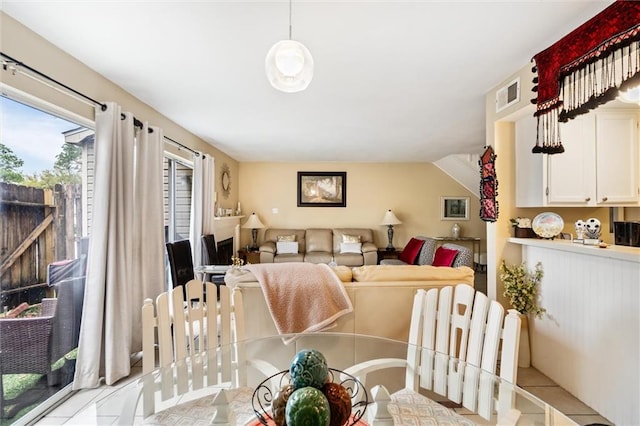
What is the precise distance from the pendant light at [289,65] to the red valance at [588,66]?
61.9 inches

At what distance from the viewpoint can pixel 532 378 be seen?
7.84 feet

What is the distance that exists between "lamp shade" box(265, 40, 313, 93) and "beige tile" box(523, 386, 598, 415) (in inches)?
98.5

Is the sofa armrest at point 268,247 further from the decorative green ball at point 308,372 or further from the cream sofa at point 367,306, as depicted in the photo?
the decorative green ball at point 308,372

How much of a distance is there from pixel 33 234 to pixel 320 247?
470 centimetres

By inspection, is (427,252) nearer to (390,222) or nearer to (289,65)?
(390,222)

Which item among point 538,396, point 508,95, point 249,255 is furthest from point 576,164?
point 249,255

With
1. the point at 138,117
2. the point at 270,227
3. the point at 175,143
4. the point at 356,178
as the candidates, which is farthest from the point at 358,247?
the point at 138,117

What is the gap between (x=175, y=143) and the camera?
3719mm

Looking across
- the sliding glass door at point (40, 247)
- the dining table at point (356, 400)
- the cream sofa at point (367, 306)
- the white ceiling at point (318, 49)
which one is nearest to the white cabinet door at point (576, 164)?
the white ceiling at point (318, 49)

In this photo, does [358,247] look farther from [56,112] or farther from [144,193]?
[56,112]

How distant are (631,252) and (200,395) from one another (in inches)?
92.9

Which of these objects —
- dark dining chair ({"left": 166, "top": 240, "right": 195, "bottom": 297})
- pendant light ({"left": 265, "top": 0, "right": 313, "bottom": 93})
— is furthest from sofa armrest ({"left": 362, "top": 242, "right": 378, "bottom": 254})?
pendant light ({"left": 265, "top": 0, "right": 313, "bottom": 93})

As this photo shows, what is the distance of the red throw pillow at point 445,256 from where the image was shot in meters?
4.20

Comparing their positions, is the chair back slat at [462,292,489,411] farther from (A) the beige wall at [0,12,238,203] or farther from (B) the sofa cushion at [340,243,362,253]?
(B) the sofa cushion at [340,243,362,253]
